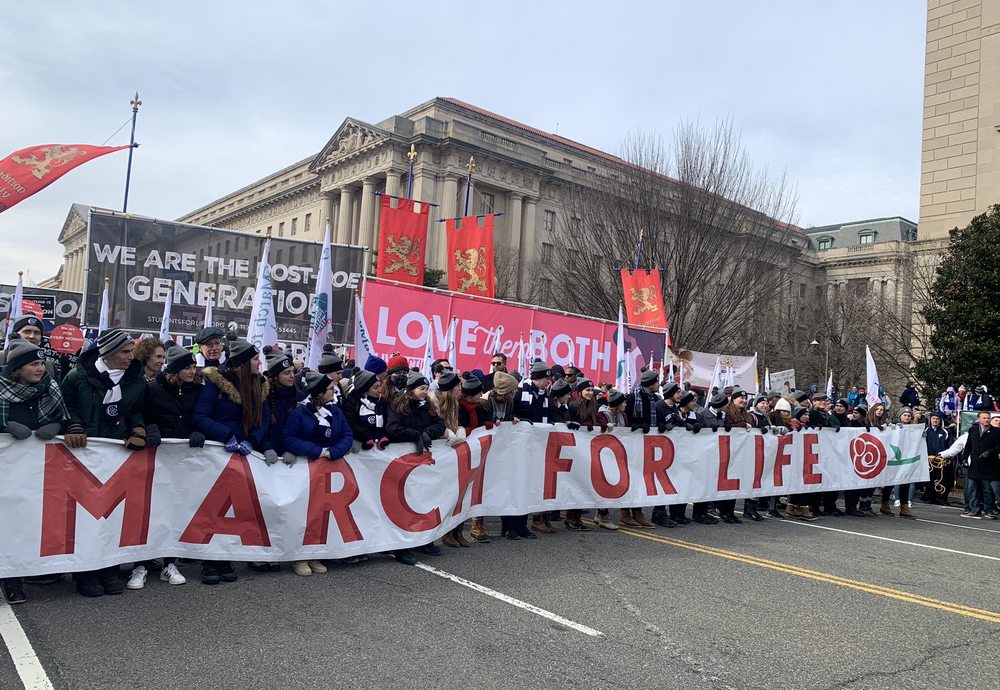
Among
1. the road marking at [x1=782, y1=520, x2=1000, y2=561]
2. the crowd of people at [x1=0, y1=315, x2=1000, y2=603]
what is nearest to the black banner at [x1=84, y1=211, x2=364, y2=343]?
the crowd of people at [x1=0, y1=315, x2=1000, y2=603]

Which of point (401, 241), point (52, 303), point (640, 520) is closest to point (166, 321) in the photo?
point (401, 241)

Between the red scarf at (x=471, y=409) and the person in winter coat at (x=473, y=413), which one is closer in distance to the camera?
the person in winter coat at (x=473, y=413)

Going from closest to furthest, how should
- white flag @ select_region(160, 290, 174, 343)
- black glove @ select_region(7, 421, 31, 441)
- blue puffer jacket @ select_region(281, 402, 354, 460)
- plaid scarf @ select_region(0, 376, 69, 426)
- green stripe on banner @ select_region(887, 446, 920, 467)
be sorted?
black glove @ select_region(7, 421, 31, 441), plaid scarf @ select_region(0, 376, 69, 426), blue puffer jacket @ select_region(281, 402, 354, 460), green stripe on banner @ select_region(887, 446, 920, 467), white flag @ select_region(160, 290, 174, 343)

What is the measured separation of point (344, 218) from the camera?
2421 inches

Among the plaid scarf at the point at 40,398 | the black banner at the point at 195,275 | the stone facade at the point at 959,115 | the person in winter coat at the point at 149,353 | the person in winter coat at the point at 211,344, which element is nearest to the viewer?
the plaid scarf at the point at 40,398

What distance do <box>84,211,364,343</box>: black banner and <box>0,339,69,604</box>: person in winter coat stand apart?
29.7 feet

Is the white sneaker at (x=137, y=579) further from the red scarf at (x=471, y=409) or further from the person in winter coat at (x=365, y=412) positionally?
the red scarf at (x=471, y=409)

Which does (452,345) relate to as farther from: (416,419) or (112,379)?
(112,379)

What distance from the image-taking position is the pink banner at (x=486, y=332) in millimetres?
11828

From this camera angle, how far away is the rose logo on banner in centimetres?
1227

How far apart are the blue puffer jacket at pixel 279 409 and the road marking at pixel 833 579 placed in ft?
14.2

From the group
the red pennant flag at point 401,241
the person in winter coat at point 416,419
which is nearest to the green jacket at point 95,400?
the person in winter coat at point 416,419

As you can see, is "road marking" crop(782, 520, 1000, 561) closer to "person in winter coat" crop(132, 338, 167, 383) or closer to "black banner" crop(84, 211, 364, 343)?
"person in winter coat" crop(132, 338, 167, 383)

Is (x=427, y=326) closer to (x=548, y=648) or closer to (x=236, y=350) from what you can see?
(x=236, y=350)
